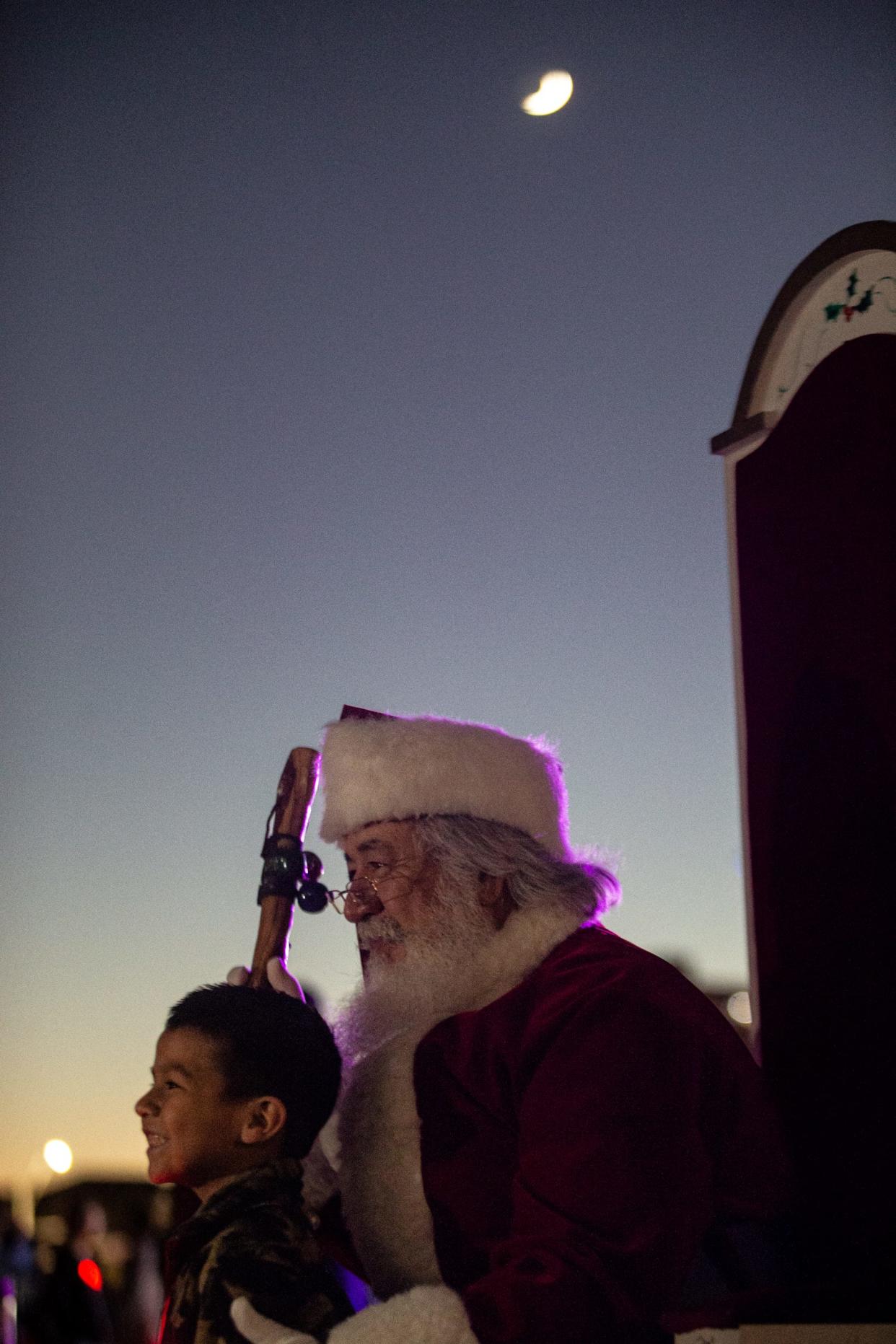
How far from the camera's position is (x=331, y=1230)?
2137 millimetres

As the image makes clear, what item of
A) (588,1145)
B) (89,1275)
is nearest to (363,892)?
(588,1145)

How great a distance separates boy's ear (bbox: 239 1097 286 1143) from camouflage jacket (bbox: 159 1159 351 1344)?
47mm

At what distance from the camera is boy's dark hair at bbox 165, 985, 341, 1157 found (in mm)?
1933

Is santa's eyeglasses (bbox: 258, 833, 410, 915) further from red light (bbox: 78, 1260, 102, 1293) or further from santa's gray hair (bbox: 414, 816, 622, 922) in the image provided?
red light (bbox: 78, 1260, 102, 1293)

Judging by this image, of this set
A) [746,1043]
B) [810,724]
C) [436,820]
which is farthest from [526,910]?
[810,724]

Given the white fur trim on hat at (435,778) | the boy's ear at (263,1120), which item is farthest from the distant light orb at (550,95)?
the boy's ear at (263,1120)

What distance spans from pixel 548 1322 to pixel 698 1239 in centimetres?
26

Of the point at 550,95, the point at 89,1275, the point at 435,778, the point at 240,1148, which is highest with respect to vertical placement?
the point at 550,95

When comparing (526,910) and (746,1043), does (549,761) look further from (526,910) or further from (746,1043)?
(746,1043)

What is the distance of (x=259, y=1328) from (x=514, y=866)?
81 cm

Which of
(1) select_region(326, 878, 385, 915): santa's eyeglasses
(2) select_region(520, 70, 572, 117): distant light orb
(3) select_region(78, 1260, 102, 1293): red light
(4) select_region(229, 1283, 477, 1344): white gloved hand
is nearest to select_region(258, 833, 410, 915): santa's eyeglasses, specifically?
(1) select_region(326, 878, 385, 915): santa's eyeglasses

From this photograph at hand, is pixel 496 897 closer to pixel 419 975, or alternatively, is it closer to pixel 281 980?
pixel 419 975

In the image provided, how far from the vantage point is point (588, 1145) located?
180 centimetres

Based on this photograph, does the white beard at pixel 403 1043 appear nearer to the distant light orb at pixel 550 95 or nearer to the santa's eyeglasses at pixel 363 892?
the santa's eyeglasses at pixel 363 892
